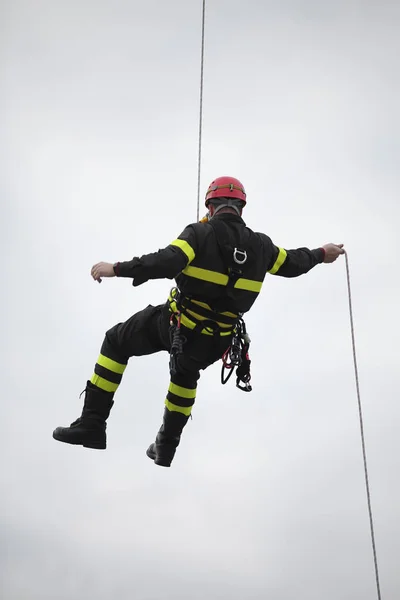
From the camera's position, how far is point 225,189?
805cm

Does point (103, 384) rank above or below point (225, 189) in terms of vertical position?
below

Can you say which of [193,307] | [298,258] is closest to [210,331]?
[193,307]

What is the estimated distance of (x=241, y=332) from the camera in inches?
339

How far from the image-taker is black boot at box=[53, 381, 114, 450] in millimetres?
8703

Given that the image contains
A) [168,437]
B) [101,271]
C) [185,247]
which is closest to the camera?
[101,271]

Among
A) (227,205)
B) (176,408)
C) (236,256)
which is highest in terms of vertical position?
(227,205)

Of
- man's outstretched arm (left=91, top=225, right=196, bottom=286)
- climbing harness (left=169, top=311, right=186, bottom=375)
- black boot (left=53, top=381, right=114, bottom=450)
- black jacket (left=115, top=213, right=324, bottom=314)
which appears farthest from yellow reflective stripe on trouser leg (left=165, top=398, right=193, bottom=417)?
man's outstretched arm (left=91, top=225, right=196, bottom=286)

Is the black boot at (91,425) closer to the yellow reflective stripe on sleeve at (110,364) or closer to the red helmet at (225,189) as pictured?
the yellow reflective stripe on sleeve at (110,364)

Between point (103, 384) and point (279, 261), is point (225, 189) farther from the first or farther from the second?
point (103, 384)

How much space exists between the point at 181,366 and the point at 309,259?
1.54 metres

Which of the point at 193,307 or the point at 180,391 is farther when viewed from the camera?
the point at 180,391

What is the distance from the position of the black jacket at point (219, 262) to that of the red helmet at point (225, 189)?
0.18 meters

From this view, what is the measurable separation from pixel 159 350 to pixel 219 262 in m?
1.37

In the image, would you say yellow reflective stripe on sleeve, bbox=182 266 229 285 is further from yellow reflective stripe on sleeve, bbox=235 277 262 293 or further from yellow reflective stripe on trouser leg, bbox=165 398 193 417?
yellow reflective stripe on trouser leg, bbox=165 398 193 417
